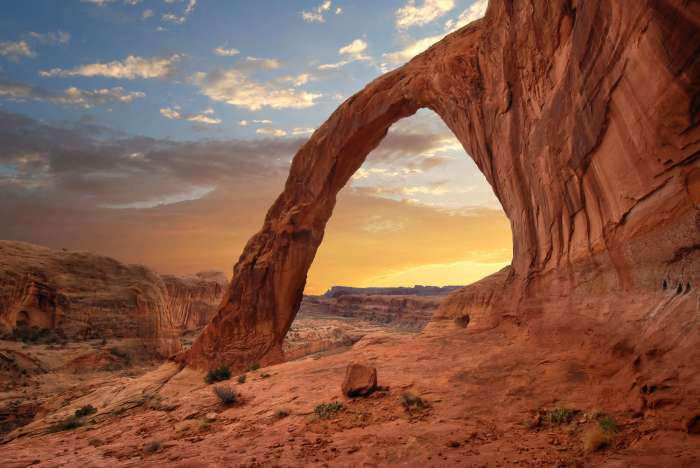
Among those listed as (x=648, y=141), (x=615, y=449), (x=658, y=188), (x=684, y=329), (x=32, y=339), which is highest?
(x=648, y=141)

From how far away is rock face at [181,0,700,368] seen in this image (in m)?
5.32

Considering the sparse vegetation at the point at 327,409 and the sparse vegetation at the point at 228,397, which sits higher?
the sparse vegetation at the point at 327,409

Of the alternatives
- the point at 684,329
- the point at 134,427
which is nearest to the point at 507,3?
the point at 684,329

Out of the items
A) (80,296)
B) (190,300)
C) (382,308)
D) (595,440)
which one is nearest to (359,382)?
(595,440)

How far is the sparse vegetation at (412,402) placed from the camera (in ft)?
23.6

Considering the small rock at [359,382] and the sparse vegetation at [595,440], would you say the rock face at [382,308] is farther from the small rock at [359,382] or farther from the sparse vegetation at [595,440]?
the sparse vegetation at [595,440]

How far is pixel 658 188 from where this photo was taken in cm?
588

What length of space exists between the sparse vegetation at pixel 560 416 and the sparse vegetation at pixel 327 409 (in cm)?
382

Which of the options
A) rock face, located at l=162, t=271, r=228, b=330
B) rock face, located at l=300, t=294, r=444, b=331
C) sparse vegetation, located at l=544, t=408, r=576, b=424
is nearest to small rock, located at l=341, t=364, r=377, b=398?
sparse vegetation, located at l=544, t=408, r=576, b=424

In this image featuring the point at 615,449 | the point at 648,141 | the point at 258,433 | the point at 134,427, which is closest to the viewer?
the point at 615,449

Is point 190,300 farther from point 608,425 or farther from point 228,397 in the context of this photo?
point 608,425

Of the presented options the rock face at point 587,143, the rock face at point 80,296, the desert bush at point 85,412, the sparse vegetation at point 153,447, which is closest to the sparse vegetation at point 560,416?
the rock face at point 587,143

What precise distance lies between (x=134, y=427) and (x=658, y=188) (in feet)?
42.1

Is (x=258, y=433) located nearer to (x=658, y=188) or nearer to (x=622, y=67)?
(x=658, y=188)
